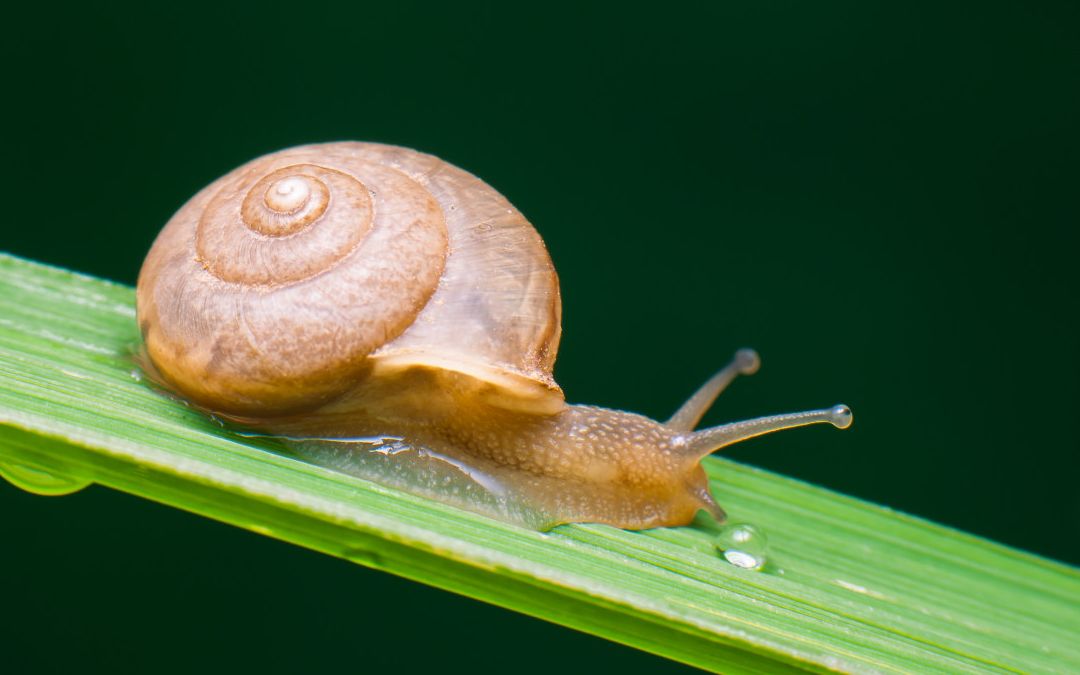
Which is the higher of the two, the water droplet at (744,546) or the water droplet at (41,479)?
the water droplet at (41,479)

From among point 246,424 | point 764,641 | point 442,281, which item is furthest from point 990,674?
point 246,424

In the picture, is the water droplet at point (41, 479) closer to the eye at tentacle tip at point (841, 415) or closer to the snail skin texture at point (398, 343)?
the snail skin texture at point (398, 343)

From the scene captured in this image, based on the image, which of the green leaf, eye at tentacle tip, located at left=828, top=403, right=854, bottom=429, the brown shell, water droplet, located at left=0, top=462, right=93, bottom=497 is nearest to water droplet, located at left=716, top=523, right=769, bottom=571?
the green leaf

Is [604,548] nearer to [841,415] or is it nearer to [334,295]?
[841,415]

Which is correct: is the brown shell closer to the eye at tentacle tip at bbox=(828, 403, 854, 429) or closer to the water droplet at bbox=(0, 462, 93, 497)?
the water droplet at bbox=(0, 462, 93, 497)

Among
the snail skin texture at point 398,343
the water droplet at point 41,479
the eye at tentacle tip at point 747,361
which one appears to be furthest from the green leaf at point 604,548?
the eye at tentacle tip at point 747,361

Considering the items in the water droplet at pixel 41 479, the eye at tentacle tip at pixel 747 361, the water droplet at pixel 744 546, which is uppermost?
the eye at tentacle tip at pixel 747 361

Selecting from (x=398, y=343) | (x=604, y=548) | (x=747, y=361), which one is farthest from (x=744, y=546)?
(x=398, y=343)
